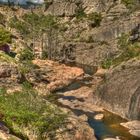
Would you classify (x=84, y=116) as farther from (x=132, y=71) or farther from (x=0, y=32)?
(x=0, y=32)

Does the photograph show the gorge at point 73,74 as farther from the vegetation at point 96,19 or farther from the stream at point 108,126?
the vegetation at point 96,19

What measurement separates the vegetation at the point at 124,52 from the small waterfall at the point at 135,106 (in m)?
35.7

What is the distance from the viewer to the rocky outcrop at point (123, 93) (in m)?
66.4

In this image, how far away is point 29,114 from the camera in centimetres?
4384

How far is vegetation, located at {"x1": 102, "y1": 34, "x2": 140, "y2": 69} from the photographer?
353 feet

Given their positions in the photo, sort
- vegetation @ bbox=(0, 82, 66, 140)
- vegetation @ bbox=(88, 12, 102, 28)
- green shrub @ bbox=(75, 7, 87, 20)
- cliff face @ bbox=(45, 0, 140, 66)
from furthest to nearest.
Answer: green shrub @ bbox=(75, 7, 87, 20)
vegetation @ bbox=(88, 12, 102, 28)
cliff face @ bbox=(45, 0, 140, 66)
vegetation @ bbox=(0, 82, 66, 140)

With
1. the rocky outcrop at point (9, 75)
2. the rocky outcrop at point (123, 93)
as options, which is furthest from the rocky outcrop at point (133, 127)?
the rocky outcrop at point (9, 75)

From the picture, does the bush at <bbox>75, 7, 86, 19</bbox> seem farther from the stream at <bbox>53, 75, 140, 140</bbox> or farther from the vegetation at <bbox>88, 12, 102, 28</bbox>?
the stream at <bbox>53, 75, 140, 140</bbox>

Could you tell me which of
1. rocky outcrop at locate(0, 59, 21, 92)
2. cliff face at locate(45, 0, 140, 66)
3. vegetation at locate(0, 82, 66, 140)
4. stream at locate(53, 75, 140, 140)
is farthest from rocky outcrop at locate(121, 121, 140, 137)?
cliff face at locate(45, 0, 140, 66)

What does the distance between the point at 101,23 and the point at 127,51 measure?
42.7 m

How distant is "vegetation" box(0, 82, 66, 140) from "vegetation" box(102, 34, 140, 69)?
2270 inches

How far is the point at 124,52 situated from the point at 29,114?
242 ft

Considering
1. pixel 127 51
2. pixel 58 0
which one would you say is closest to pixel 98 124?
pixel 127 51

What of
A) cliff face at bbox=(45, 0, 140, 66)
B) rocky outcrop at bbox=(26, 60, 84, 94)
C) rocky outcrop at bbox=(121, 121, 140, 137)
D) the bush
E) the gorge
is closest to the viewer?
the gorge
